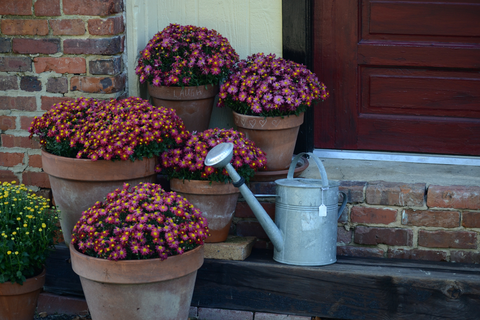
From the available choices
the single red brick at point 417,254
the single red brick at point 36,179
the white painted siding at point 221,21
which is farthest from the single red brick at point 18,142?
the single red brick at point 417,254

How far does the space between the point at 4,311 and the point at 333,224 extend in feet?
4.80

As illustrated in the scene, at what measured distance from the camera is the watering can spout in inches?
87.8

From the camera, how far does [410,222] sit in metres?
2.71

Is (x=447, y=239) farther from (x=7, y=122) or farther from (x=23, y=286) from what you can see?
(x=7, y=122)

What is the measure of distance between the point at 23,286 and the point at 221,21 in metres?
1.64

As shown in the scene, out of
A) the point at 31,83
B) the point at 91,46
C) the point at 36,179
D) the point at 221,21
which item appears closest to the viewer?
the point at 91,46

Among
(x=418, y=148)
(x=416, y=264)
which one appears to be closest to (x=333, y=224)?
(x=416, y=264)

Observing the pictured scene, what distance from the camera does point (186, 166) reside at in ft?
8.23

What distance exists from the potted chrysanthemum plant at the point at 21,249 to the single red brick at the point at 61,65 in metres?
0.63

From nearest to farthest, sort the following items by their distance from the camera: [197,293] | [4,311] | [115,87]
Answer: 1. [4,311]
2. [197,293]
3. [115,87]

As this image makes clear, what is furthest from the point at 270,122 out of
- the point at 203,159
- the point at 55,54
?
the point at 55,54

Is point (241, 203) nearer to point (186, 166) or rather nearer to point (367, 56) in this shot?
point (186, 166)

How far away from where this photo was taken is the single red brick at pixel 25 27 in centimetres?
280

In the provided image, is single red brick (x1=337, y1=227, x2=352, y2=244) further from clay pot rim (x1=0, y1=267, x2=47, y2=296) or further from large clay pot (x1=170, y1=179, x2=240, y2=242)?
clay pot rim (x1=0, y1=267, x2=47, y2=296)
